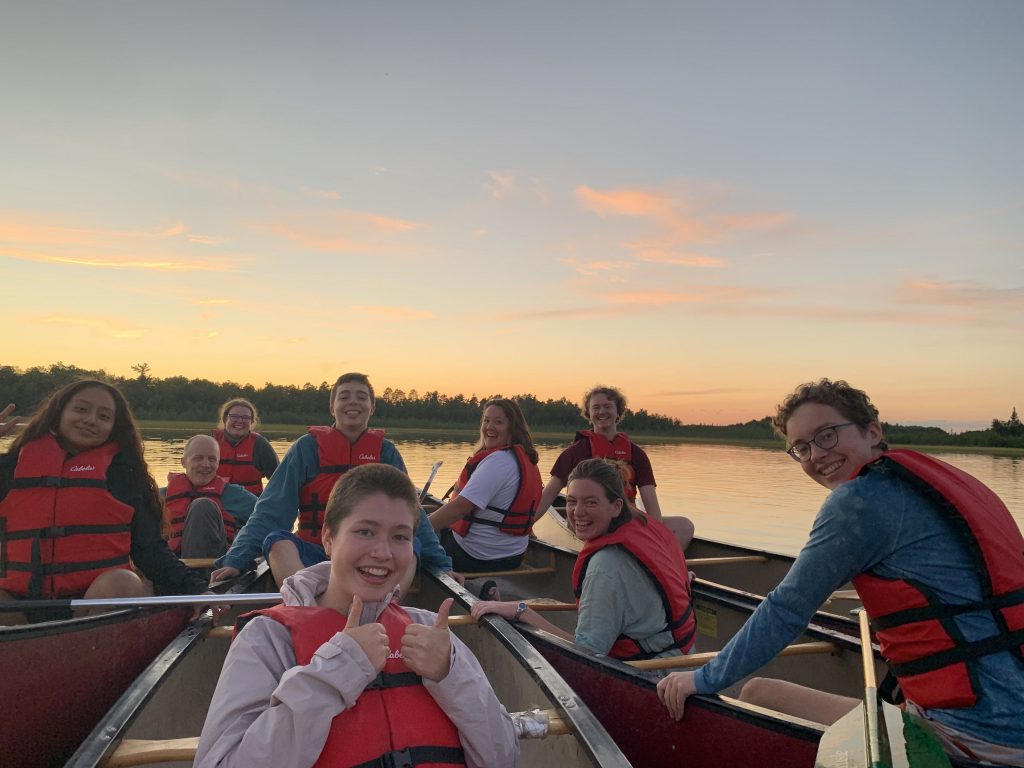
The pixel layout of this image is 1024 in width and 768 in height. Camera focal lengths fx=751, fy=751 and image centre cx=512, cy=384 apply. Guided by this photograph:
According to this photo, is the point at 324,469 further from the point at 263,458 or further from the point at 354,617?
the point at 263,458

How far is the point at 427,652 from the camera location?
155cm

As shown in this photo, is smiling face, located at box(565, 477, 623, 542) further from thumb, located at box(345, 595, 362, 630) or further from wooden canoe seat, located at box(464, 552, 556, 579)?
wooden canoe seat, located at box(464, 552, 556, 579)

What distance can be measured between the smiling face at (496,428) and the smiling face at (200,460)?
78.9 inches

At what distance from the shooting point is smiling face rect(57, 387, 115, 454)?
3.12m

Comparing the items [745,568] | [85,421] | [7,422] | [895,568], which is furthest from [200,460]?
[895,568]

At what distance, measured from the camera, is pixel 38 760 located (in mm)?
2146

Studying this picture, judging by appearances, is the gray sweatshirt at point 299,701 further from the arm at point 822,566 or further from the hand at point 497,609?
the hand at point 497,609

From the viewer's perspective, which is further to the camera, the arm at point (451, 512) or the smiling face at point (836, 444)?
the arm at point (451, 512)

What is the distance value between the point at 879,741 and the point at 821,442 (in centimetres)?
71

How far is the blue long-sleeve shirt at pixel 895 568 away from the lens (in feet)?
5.11

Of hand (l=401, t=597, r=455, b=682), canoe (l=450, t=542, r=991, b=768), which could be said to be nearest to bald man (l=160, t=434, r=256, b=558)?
canoe (l=450, t=542, r=991, b=768)

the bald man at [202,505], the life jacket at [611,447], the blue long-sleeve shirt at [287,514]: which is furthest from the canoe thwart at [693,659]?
the bald man at [202,505]

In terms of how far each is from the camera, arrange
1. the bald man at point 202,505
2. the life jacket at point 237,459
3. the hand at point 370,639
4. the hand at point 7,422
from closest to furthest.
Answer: the hand at point 370,639 < the hand at point 7,422 < the bald man at point 202,505 < the life jacket at point 237,459

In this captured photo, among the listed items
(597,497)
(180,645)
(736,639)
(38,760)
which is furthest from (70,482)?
(736,639)
